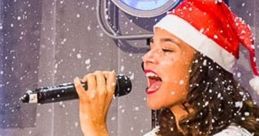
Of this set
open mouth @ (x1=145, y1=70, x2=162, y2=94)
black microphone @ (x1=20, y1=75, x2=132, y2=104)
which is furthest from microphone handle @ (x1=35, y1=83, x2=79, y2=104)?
open mouth @ (x1=145, y1=70, x2=162, y2=94)

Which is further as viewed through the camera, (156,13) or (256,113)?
(156,13)

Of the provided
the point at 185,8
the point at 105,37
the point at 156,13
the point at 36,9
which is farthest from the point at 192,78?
the point at 36,9

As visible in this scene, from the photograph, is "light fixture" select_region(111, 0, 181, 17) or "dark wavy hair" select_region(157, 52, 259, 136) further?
"light fixture" select_region(111, 0, 181, 17)

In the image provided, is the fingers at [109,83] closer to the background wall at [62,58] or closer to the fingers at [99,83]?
the fingers at [99,83]

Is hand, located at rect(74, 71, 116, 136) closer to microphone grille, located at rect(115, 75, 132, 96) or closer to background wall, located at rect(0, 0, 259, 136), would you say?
microphone grille, located at rect(115, 75, 132, 96)

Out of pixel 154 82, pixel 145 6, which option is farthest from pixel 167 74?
pixel 145 6

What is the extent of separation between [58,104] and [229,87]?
0.94 metres

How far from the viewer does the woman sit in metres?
1.16

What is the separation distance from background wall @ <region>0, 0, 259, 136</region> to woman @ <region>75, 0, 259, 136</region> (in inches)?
24.1

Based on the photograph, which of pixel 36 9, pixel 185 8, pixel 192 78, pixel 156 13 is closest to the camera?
pixel 192 78

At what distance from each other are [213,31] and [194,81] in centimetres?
12

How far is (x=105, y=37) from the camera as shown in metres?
2.03

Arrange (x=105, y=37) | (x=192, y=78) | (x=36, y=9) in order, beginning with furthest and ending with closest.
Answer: (x=36, y=9) → (x=105, y=37) → (x=192, y=78)

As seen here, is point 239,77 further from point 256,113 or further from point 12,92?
point 12,92
